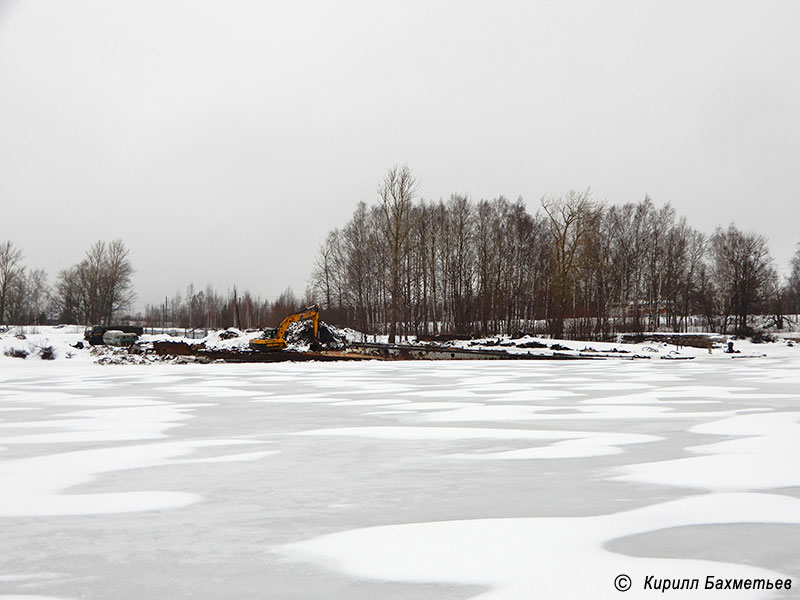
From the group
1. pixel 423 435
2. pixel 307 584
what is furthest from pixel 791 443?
pixel 307 584

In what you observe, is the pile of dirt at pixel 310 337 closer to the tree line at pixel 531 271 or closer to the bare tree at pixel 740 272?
the tree line at pixel 531 271

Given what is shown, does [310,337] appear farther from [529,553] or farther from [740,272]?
[740,272]

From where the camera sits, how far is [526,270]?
4603cm

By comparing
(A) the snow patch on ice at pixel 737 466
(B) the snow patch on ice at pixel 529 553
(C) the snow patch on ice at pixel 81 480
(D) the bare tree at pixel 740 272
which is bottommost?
(A) the snow patch on ice at pixel 737 466

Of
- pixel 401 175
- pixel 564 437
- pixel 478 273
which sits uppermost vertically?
pixel 401 175

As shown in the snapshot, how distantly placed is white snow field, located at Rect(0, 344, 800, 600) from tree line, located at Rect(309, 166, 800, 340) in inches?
1356

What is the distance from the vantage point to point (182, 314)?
108 m

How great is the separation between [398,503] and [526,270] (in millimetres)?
43878

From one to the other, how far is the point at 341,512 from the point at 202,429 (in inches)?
129

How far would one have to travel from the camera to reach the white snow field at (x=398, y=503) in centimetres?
220

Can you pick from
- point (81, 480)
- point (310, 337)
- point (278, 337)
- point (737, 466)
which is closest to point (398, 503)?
point (81, 480)

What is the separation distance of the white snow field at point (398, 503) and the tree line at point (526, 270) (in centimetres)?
3443

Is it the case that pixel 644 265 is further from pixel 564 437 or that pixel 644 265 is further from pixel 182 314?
pixel 182 314

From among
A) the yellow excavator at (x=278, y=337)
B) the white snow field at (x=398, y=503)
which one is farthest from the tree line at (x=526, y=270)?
the white snow field at (x=398, y=503)
